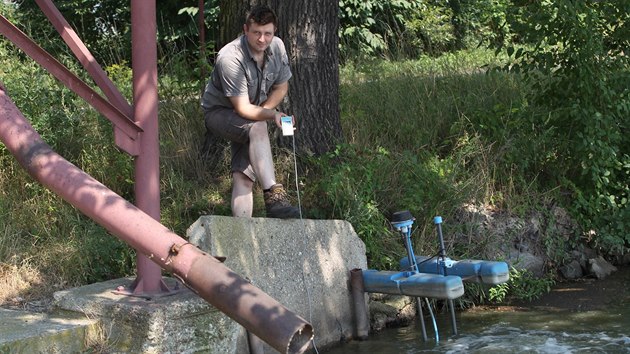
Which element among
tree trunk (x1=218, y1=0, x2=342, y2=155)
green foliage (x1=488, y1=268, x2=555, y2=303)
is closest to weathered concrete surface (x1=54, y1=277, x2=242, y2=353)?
tree trunk (x1=218, y1=0, x2=342, y2=155)

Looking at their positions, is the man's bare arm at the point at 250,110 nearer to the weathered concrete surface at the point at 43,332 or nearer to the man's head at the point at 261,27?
the man's head at the point at 261,27

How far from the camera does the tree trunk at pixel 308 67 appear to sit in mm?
8070

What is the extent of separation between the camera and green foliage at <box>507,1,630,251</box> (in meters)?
8.60

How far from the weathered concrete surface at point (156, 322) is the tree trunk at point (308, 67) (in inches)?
106

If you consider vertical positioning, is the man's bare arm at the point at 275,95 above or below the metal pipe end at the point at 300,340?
above

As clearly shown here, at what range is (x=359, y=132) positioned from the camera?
8672 mm

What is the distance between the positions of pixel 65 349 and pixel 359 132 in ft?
13.8

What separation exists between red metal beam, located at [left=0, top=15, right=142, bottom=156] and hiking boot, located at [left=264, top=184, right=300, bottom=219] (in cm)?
124

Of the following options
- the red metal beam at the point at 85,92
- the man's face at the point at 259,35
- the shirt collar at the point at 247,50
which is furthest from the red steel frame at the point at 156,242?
the shirt collar at the point at 247,50

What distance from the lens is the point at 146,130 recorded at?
5570mm

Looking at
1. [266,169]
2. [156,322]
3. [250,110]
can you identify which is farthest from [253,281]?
[250,110]

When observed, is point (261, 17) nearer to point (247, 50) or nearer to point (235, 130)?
point (247, 50)

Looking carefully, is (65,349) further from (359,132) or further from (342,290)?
(359,132)

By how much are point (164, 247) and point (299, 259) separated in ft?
13.1
